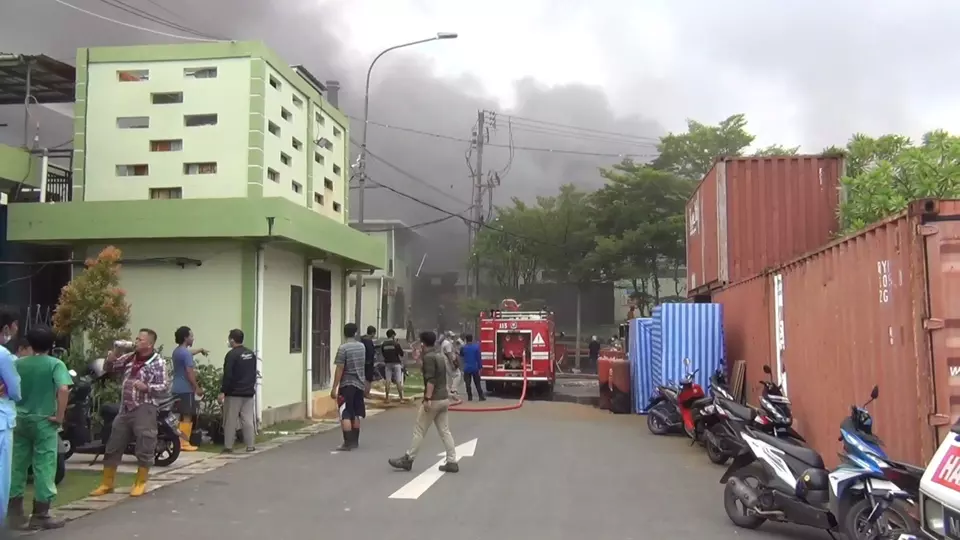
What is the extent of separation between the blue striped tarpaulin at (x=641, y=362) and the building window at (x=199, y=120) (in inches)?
361

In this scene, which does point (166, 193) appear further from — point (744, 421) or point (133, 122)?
point (744, 421)

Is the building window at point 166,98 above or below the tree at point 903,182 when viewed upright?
above

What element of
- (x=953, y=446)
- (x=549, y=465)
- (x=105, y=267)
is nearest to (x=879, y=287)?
(x=953, y=446)

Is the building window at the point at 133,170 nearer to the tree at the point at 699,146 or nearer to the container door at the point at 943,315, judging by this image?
the container door at the point at 943,315

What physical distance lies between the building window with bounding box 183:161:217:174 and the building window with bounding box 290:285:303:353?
8.66ft

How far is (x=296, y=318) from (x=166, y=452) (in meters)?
5.78

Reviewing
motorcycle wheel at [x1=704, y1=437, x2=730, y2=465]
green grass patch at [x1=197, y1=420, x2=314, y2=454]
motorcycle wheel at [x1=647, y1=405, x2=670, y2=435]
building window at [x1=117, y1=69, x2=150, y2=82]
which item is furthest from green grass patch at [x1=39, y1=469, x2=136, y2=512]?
motorcycle wheel at [x1=647, y1=405, x2=670, y2=435]

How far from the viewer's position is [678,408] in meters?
13.5

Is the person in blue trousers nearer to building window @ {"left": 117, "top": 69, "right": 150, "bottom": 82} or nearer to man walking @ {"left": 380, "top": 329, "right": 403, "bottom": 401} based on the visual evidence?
building window @ {"left": 117, "top": 69, "right": 150, "bottom": 82}

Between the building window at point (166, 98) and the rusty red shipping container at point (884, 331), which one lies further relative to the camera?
the building window at point (166, 98)

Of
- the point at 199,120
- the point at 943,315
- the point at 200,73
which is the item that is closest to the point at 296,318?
the point at 199,120

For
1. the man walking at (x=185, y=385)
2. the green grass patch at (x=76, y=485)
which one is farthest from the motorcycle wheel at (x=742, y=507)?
the man walking at (x=185, y=385)

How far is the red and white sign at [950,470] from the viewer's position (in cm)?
430

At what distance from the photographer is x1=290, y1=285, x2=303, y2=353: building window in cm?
1548
